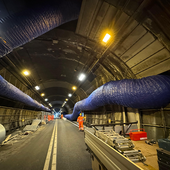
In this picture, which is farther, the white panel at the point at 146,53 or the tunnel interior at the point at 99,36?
the white panel at the point at 146,53

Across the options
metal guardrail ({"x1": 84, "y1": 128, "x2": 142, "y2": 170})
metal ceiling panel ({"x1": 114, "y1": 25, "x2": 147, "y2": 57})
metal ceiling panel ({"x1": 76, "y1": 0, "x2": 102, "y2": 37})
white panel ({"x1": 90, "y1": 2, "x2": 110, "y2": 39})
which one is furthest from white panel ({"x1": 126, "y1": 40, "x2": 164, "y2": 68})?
metal guardrail ({"x1": 84, "y1": 128, "x2": 142, "y2": 170})

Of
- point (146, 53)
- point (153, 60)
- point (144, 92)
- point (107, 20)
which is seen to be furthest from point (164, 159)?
point (107, 20)

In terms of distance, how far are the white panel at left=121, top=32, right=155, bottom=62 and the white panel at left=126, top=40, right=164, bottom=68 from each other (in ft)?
0.57

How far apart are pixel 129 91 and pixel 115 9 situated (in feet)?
11.6

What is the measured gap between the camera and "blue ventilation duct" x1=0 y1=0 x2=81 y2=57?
2723mm

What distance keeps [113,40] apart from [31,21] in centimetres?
361

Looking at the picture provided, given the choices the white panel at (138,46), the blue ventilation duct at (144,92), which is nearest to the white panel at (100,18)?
the white panel at (138,46)

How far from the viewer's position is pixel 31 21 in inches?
120

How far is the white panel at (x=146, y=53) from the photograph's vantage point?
390 centimetres

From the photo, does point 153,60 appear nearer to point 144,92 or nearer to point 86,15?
point 144,92

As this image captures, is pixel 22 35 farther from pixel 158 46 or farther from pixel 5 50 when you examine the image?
pixel 158 46

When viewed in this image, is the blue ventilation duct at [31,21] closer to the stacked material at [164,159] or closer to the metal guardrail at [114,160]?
the metal guardrail at [114,160]

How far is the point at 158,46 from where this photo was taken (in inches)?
153

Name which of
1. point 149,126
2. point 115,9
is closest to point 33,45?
point 115,9
